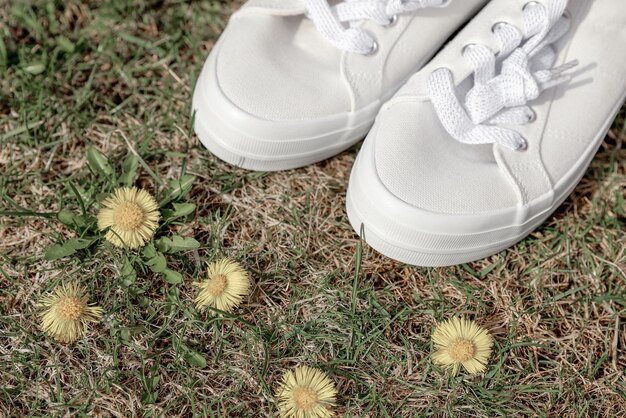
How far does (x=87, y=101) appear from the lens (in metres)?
1.75

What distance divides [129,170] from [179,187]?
127 mm

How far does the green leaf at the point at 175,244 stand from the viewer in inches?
59.1

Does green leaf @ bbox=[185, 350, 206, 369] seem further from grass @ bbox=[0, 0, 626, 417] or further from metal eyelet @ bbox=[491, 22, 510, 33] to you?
metal eyelet @ bbox=[491, 22, 510, 33]

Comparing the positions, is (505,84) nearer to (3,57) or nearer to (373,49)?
(373,49)

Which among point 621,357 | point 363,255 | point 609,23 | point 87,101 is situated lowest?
point 621,357

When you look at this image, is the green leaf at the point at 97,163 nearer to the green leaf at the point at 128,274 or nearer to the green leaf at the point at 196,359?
the green leaf at the point at 128,274

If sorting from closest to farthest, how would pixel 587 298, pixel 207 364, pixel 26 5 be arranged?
1. pixel 207 364
2. pixel 587 298
3. pixel 26 5

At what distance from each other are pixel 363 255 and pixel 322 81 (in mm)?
390

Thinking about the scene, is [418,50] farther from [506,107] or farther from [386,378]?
[386,378]

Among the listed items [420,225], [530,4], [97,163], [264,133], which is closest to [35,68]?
[97,163]

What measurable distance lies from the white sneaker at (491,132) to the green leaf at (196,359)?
1.38ft

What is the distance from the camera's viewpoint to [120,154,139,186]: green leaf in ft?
5.19

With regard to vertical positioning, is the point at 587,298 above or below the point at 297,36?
below

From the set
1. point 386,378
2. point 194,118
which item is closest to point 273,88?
point 194,118
